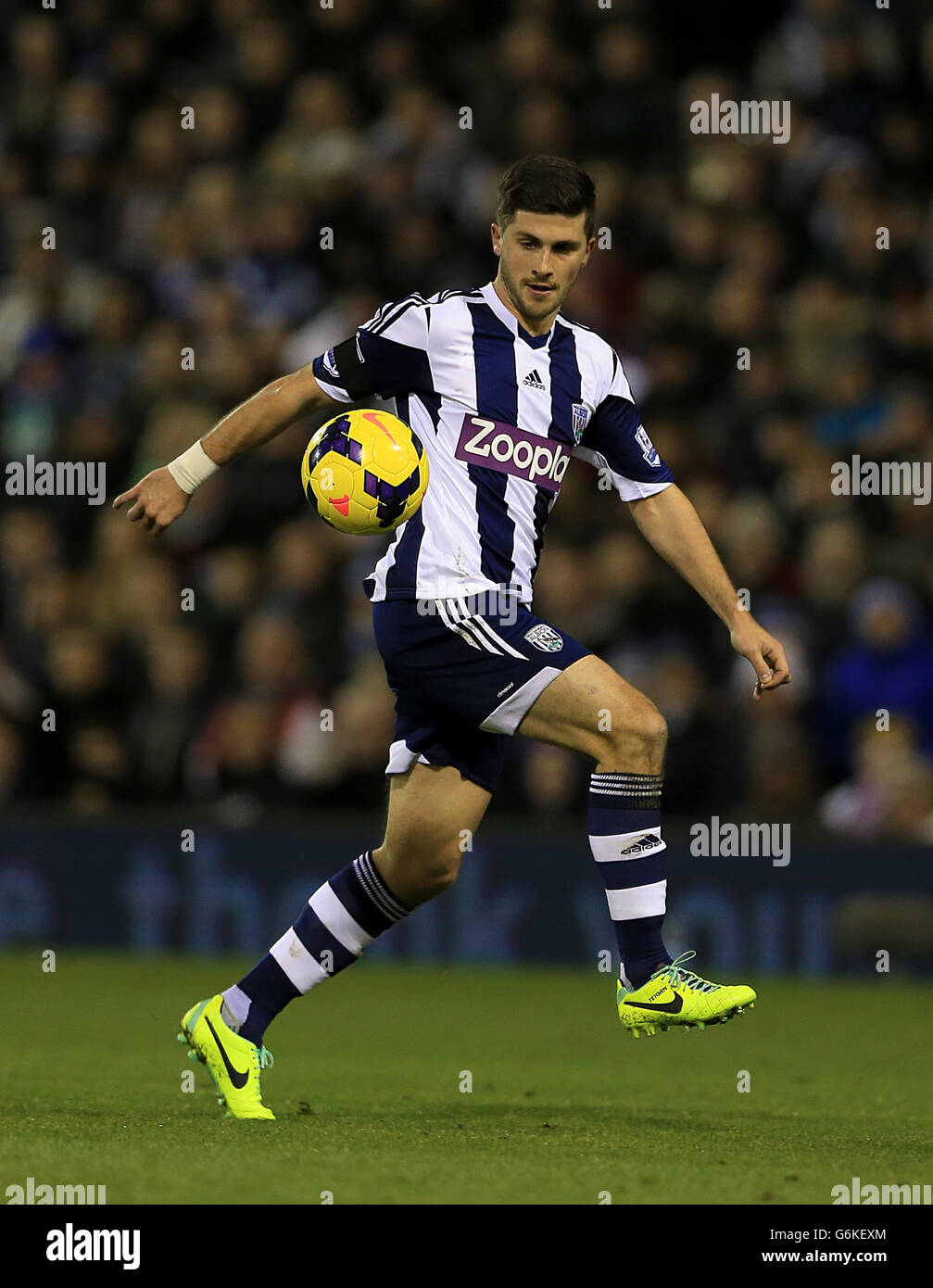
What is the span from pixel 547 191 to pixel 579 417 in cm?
64

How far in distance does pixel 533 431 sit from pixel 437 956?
17.5 feet

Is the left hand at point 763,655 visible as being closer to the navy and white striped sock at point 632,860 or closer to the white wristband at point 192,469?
the navy and white striped sock at point 632,860

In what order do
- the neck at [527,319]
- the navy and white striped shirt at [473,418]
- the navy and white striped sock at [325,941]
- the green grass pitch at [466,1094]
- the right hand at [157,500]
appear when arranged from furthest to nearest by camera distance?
1. the navy and white striped sock at [325,941]
2. the neck at [527,319]
3. the navy and white striped shirt at [473,418]
4. the right hand at [157,500]
5. the green grass pitch at [466,1094]

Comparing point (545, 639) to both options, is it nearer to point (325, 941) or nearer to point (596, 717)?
point (596, 717)

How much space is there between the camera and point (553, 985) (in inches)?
396

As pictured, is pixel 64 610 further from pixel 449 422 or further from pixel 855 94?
pixel 449 422

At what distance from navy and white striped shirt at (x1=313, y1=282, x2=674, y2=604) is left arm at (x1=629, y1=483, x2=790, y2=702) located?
316 millimetres

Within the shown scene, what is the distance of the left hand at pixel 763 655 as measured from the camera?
5.80 meters

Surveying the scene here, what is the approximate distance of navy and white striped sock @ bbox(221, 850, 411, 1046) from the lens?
6.15 m

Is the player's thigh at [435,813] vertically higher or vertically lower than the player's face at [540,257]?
lower

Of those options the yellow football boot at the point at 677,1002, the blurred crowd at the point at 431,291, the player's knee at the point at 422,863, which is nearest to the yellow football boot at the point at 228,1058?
the player's knee at the point at 422,863

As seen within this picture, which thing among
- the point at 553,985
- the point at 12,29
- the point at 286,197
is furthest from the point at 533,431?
the point at 12,29

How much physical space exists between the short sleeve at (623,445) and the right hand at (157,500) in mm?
1186

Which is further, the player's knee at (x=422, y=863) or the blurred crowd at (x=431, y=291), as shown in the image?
the blurred crowd at (x=431, y=291)
